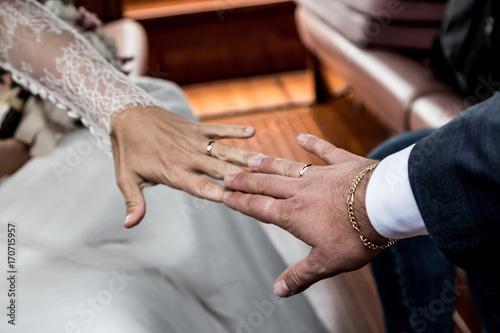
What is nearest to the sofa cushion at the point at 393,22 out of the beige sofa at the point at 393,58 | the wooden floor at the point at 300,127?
the beige sofa at the point at 393,58

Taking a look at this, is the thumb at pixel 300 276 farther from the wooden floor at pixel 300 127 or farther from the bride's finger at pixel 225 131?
the wooden floor at pixel 300 127

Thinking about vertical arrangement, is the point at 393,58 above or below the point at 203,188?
below

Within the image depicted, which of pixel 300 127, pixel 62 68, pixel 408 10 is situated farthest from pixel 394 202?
pixel 300 127

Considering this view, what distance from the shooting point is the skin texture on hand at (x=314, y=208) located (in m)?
0.63

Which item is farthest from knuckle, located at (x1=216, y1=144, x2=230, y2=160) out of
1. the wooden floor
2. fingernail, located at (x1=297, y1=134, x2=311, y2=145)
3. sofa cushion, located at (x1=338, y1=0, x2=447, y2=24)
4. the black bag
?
sofa cushion, located at (x1=338, y1=0, x2=447, y2=24)

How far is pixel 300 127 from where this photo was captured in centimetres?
236

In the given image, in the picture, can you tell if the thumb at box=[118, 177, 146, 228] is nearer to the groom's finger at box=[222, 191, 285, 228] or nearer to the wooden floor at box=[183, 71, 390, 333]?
the groom's finger at box=[222, 191, 285, 228]

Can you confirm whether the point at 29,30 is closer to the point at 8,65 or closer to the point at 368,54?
the point at 8,65

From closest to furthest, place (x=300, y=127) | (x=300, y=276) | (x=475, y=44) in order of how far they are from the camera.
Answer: (x=300, y=276), (x=475, y=44), (x=300, y=127)

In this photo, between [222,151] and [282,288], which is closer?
[282,288]

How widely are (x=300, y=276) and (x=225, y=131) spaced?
9.8 inches

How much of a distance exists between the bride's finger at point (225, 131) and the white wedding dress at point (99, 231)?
0.11 m

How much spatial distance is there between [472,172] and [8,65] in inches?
29.2

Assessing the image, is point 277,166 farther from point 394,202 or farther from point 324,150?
point 394,202
